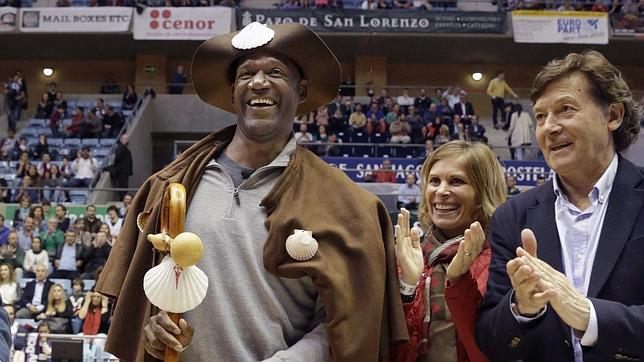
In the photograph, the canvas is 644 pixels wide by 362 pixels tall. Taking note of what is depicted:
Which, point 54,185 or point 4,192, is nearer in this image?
point 4,192

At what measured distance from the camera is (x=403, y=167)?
50.4ft

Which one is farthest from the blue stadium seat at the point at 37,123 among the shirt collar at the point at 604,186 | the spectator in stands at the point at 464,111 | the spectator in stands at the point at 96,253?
the shirt collar at the point at 604,186

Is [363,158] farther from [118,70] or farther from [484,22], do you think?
[118,70]

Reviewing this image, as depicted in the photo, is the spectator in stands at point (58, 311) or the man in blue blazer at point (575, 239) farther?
the spectator in stands at point (58, 311)

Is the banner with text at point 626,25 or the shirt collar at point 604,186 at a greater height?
the banner with text at point 626,25

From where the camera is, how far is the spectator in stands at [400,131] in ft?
54.8

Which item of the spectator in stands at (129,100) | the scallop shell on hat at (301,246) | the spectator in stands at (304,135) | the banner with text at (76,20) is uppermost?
the banner with text at (76,20)

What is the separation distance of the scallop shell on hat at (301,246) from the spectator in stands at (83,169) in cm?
1386

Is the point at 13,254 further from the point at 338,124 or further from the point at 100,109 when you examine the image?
the point at 100,109

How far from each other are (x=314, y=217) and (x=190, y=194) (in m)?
0.37

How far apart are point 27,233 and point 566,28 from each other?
12.9m

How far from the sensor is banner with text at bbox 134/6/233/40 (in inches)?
756

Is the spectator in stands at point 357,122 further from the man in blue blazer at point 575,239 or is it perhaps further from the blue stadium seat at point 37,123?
the man in blue blazer at point 575,239

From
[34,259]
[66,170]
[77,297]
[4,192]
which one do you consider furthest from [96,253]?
[66,170]
